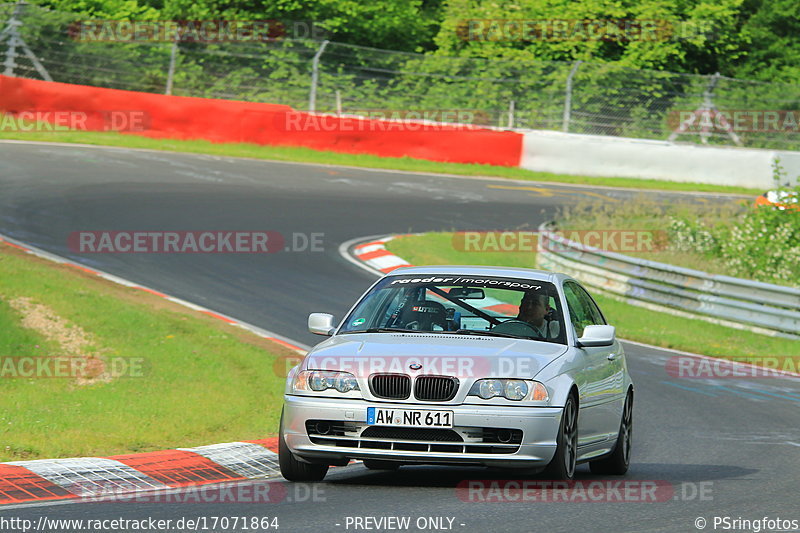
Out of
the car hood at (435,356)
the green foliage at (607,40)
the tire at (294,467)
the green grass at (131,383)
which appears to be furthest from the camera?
the green foliage at (607,40)

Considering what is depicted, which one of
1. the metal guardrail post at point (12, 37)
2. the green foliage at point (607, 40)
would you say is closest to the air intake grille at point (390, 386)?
the metal guardrail post at point (12, 37)

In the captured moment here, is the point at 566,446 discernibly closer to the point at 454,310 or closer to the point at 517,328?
the point at 517,328

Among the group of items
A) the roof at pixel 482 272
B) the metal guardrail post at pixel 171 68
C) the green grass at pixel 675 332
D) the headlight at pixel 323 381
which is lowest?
the green grass at pixel 675 332

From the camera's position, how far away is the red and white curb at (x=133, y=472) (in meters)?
7.72

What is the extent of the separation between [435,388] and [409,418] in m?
0.24

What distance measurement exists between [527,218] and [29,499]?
19261mm

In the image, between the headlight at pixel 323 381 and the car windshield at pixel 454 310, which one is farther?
the car windshield at pixel 454 310

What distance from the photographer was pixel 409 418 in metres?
7.76

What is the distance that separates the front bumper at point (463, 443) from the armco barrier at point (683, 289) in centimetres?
1085

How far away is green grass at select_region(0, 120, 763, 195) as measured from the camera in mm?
30328

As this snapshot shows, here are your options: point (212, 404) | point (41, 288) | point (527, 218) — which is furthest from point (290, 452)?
point (527, 218)

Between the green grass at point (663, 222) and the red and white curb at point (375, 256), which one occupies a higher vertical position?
the green grass at point (663, 222)

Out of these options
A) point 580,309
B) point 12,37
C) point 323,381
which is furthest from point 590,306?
point 12,37

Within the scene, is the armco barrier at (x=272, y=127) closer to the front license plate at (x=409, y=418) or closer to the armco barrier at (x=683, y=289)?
the armco barrier at (x=683, y=289)
